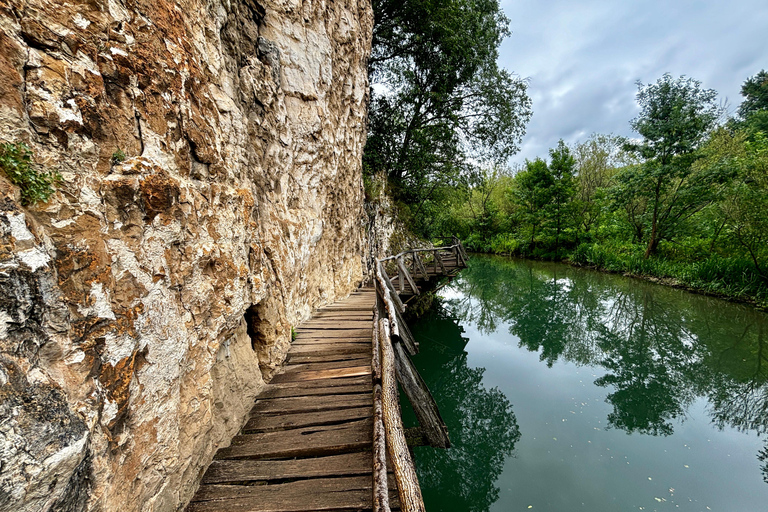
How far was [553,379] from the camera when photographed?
7277 mm

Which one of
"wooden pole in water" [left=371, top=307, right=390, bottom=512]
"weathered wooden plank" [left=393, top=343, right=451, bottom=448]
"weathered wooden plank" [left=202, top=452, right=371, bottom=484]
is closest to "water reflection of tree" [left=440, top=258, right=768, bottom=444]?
"weathered wooden plank" [left=393, top=343, right=451, bottom=448]

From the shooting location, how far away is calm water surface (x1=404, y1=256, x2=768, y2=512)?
4.27m

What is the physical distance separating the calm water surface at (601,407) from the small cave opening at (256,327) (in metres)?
3.36

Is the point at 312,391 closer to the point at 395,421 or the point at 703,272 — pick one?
the point at 395,421

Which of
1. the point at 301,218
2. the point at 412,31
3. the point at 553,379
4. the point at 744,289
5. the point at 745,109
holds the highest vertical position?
the point at 745,109

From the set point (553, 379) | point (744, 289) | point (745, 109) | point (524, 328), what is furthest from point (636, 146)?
point (745, 109)

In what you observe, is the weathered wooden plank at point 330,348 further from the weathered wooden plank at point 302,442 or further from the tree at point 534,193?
the tree at point 534,193

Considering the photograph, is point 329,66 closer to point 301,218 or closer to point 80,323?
point 301,218

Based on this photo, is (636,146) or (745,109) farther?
(745,109)

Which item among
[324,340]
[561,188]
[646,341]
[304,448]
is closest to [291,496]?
[304,448]

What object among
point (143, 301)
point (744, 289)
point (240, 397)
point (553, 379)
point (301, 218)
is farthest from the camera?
point (744, 289)

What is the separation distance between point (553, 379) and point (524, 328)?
347 cm

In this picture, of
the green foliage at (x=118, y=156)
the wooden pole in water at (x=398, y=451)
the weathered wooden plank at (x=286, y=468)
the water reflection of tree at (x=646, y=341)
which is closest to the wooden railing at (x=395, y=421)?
the wooden pole in water at (x=398, y=451)

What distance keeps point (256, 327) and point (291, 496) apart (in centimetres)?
177
